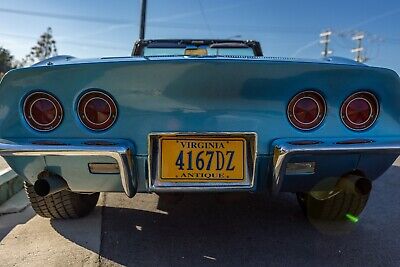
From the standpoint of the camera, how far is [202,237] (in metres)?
2.59

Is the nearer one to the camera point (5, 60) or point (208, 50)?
point (208, 50)

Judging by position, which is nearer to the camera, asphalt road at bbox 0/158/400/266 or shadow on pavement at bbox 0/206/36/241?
asphalt road at bbox 0/158/400/266

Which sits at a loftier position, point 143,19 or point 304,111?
point 143,19

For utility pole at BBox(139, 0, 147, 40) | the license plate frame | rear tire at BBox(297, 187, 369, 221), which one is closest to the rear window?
rear tire at BBox(297, 187, 369, 221)

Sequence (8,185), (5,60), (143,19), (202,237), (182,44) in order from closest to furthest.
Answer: (202,237)
(8,185)
(182,44)
(143,19)
(5,60)

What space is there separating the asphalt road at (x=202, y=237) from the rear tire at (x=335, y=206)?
0.26ft

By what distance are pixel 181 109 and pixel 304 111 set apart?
0.66 m

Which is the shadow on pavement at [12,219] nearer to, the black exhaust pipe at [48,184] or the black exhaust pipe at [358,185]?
the black exhaust pipe at [48,184]

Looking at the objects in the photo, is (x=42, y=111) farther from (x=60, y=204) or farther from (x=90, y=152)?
(x=60, y=204)

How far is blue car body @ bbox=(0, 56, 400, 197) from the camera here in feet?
6.50

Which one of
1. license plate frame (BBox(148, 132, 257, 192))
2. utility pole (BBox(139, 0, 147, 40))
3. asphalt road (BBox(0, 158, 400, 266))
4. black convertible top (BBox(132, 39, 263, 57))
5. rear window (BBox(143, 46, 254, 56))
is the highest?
utility pole (BBox(139, 0, 147, 40))

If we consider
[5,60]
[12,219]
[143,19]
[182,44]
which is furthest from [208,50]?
[5,60]

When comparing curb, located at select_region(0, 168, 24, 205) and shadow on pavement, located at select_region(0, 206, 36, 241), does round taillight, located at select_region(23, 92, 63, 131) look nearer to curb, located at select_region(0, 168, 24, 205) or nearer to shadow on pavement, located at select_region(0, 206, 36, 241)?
shadow on pavement, located at select_region(0, 206, 36, 241)

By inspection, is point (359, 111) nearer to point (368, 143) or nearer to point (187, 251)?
point (368, 143)
